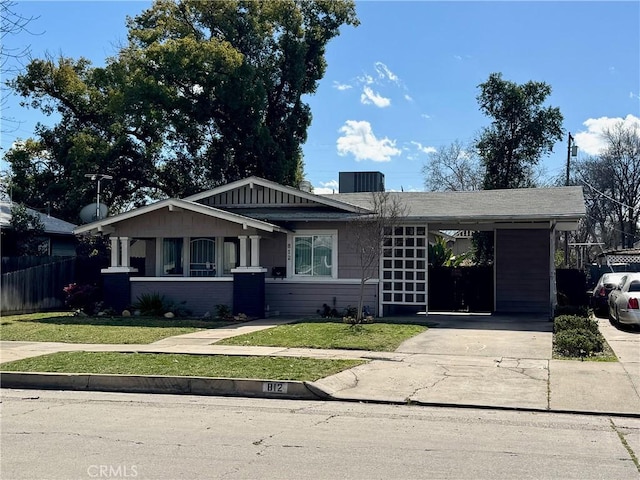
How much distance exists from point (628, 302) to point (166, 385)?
40.9 feet

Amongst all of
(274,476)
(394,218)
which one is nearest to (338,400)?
(274,476)

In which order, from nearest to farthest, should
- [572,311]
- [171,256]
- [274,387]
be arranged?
1. [274,387]
2. [572,311]
3. [171,256]

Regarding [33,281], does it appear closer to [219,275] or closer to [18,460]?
[219,275]

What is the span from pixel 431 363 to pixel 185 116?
23.5m

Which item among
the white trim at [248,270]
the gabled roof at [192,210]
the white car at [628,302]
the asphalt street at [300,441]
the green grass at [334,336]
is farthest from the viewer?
the white trim at [248,270]

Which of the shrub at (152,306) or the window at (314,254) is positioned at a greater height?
the window at (314,254)

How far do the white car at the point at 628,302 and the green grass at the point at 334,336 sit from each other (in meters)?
5.23

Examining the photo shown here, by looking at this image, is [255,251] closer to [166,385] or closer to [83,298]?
[83,298]

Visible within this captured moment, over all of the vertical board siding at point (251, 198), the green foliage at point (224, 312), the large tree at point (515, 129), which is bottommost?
the green foliage at point (224, 312)

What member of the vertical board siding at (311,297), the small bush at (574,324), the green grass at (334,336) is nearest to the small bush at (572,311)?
the small bush at (574,324)

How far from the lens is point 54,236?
28.7m

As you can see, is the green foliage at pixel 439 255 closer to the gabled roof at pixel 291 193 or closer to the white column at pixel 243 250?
the gabled roof at pixel 291 193

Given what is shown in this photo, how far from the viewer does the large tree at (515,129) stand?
118 ft

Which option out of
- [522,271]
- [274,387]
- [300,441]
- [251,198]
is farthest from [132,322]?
[522,271]
